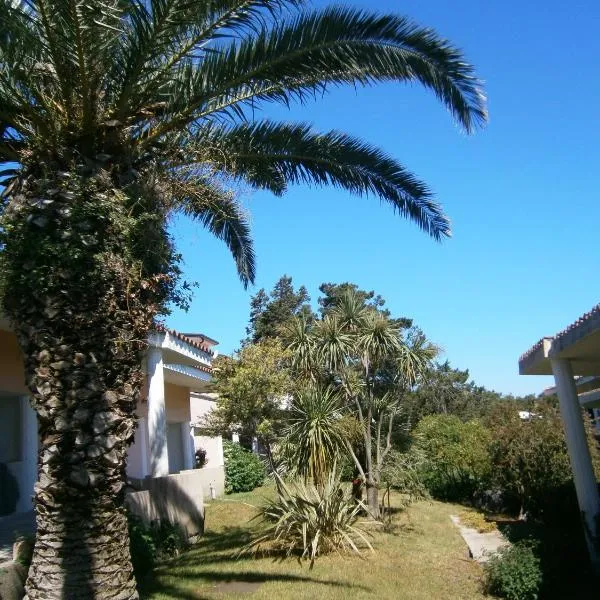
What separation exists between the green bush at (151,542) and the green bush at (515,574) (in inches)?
206

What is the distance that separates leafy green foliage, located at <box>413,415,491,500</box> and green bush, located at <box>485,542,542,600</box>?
9.35 metres

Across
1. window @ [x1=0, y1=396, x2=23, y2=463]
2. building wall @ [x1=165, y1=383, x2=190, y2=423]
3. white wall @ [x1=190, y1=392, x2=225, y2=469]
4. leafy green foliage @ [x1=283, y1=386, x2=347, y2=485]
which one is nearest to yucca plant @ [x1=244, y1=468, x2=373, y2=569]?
leafy green foliage @ [x1=283, y1=386, x2=347, y2=485]

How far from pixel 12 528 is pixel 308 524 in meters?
4.76

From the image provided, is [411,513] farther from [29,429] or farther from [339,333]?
[29,429]

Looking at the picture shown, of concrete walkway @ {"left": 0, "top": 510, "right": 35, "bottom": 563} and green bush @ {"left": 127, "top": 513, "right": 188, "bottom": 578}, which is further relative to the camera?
green bush @ {"left": 127, "top": 513, "right": 188, "bottom": 578}

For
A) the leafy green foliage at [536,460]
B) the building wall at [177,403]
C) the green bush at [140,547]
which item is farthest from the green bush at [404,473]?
the building wall at [177,403]

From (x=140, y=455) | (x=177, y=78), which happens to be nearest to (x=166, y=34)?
(x=177, y=78)

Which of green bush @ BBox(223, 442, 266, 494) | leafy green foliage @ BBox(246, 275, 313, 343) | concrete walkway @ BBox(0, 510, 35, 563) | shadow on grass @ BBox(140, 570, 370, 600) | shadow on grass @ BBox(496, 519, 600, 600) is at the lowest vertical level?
shadow on grass @ BBox(496, 519, 600, 600)

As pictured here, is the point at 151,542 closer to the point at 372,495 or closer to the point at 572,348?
the point at 372,495

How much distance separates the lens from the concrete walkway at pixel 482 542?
11762 millimetres

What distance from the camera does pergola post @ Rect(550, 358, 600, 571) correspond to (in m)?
10.9

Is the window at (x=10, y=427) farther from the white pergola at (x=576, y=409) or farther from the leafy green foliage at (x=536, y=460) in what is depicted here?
the leafy green foliage at (x=536, y=460)

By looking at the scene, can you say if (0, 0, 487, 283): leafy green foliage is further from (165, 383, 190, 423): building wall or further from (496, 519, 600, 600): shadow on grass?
(165, 383, 190, 423): building wall

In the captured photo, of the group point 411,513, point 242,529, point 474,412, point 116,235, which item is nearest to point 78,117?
point 116,235
